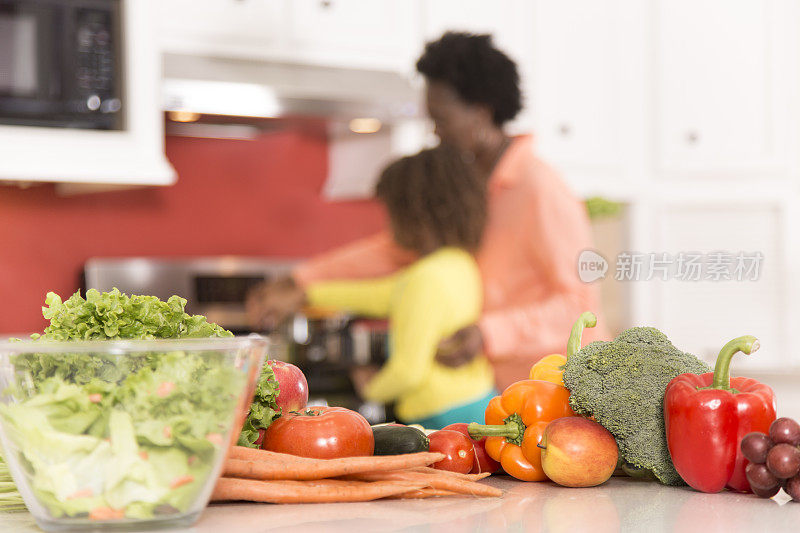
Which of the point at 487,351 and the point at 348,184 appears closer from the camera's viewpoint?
the point at 487,351

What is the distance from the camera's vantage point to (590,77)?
3305mm

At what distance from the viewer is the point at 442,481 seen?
1018 millimetres

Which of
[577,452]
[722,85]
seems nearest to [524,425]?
[577,452]

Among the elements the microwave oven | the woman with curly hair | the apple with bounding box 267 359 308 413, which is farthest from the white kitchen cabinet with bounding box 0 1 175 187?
the apple with bounding box 267 359 308 413

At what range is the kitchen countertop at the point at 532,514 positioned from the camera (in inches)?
34.8

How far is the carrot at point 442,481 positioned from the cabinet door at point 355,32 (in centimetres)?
193

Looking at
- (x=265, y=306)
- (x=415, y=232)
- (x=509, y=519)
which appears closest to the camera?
(x=509, y=519)

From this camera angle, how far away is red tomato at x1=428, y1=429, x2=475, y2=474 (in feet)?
3.64

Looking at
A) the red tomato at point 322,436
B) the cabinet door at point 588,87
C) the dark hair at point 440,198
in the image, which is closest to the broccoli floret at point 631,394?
the red tomato at point 322,436

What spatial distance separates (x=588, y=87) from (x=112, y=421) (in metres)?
2.73

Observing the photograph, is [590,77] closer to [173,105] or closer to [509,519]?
[173,105]

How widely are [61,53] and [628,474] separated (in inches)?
71.0

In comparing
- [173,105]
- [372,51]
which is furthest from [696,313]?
[173,105]

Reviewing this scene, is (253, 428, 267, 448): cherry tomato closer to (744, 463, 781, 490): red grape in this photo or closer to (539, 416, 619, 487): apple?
(539, 416, 619, 487): apple
